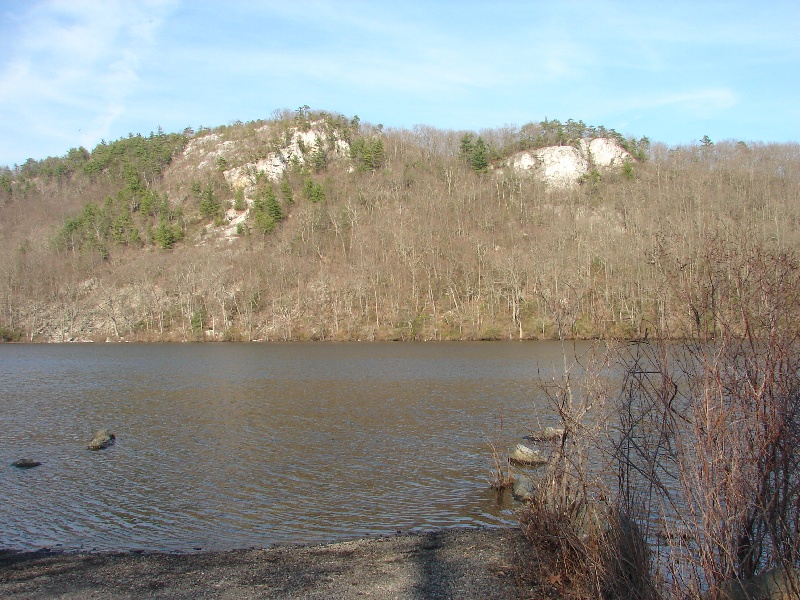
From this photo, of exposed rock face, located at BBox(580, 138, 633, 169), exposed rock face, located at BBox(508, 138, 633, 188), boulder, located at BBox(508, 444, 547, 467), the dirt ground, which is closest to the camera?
the dirt ground

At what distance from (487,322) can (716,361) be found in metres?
76.9

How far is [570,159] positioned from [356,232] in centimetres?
5655

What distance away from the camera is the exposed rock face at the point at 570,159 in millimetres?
132625

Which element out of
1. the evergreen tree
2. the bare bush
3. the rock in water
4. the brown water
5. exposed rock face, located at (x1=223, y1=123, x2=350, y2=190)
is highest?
exposed rock face, located at (x1=223, y1=123, x2=350, y2=190)

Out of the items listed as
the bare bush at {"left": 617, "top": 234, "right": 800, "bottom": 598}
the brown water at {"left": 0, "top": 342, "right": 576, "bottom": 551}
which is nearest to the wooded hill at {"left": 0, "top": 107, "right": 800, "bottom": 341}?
the brown water at {"left": 0, "top": 342, "right": 576, "bottom": 551}

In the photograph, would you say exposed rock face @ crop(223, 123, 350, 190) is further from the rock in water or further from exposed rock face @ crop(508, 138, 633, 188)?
the rock in water

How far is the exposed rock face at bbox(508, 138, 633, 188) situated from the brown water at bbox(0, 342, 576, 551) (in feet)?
322

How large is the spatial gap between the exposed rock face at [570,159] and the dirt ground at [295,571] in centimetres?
12615

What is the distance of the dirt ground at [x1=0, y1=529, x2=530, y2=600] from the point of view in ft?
31.3

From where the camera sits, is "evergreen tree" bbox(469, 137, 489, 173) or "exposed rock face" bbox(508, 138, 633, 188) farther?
"evergreen tree" bbox(469, 137, 489, 173)

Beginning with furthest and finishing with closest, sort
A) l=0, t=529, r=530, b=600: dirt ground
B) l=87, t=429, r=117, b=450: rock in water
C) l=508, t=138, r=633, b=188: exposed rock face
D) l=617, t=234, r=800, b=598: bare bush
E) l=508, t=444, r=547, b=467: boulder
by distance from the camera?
l=508, t=138, r=633, b=188: exposed rock face, l=87, t=429, r=117, b=450: rock in water, l=508, t=444, r=547, b=467: boulder, l=0, t=529, r=530, b=600: dirt ground, l=617, t=234, r=800, b=598: bare bush

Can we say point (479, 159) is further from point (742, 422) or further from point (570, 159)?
point (742, 422)

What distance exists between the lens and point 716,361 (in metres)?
5.88

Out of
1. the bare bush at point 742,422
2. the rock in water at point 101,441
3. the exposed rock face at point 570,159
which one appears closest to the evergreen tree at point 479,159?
the exposed rock face at point 570,159
